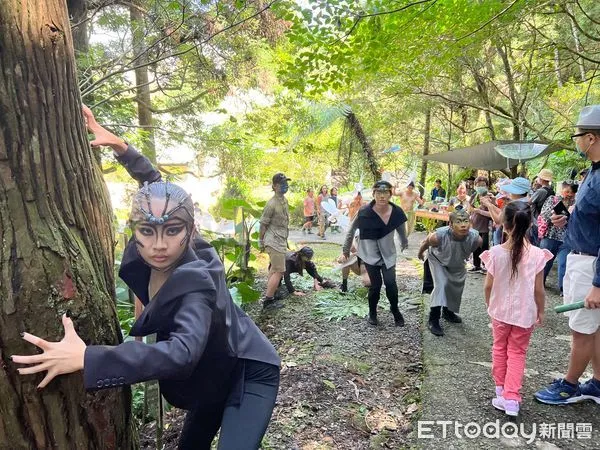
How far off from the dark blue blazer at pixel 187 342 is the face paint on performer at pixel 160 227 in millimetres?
80

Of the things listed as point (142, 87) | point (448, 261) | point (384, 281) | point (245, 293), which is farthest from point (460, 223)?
point (142, 87)

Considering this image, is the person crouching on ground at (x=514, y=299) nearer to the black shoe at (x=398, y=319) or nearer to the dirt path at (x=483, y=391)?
the dirt path at (x=483, y=391)

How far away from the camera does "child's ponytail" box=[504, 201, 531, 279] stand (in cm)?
296

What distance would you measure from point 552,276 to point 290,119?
24.2ft

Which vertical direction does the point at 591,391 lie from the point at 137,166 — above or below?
below

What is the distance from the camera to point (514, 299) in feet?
9.78

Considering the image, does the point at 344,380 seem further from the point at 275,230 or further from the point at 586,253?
the point at 275,230

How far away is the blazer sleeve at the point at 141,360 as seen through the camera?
118 centimetres

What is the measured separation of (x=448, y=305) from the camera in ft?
15.3

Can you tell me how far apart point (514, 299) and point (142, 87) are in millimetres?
6756

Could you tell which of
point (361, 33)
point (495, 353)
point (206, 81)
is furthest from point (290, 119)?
point (495, 353)

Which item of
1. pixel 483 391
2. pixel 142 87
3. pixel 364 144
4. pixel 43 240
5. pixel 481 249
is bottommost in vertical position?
pixel 483 391

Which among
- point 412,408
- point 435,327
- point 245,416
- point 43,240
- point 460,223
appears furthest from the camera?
point 435,327

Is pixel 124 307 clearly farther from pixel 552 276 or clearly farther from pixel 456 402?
pixel 552 276
